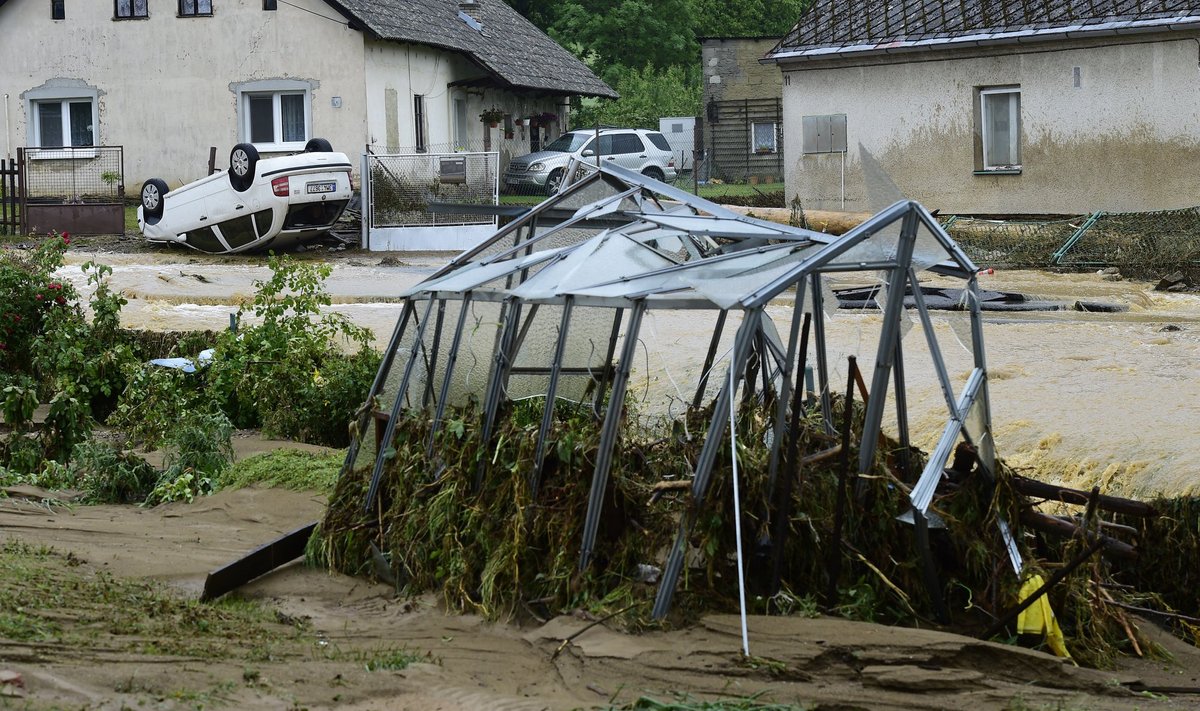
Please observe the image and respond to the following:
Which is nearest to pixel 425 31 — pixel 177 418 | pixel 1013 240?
pixel 1013 240

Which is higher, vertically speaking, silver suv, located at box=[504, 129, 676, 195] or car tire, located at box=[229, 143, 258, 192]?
silver suv, located at box=[504, 129, 676, 195]

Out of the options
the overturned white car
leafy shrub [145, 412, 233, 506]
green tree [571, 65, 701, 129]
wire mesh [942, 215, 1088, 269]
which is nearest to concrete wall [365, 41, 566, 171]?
the overturned white car

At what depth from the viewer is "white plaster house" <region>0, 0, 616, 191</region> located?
29.0m

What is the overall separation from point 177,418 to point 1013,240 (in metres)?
13.6

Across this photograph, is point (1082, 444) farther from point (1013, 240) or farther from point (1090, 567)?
point (1013, 240)

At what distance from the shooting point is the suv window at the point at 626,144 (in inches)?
1463

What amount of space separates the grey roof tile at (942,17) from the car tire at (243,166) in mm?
9368

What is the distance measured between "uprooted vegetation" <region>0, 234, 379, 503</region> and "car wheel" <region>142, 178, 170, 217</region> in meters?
8.77

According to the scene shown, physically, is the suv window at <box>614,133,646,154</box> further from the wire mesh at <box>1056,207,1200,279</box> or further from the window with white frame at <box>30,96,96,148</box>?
the wire mesh at <box>1056,207,1200,279</box>

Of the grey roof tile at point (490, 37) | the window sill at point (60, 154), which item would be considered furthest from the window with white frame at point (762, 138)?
the window sill at point (60, 154)

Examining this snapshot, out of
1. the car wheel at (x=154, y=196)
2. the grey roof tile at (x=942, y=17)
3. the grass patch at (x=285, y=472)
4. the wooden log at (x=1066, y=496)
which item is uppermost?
the grey roof tile at (x=942, y=17)

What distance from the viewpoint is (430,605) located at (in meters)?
8.11

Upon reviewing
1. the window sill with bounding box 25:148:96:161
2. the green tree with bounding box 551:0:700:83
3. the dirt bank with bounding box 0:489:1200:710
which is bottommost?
the dirt bank with bounding box 0:489:1200:710

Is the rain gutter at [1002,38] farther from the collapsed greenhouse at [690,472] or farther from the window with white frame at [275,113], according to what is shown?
the collapsed greenhouse at [690,472]
